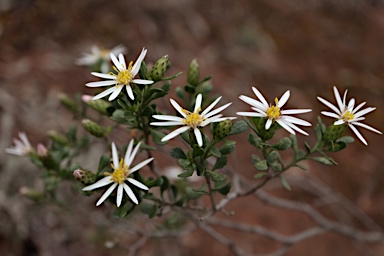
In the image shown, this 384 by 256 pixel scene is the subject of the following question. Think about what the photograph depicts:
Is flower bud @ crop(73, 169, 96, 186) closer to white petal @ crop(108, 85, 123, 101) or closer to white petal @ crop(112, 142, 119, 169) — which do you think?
white petal @ crop(112, 142, 119, 169)

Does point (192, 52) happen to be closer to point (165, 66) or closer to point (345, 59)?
point (345, 59)

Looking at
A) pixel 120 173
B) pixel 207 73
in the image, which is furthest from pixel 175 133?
pixel 207 73

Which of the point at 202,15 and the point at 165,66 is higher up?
the point at 202,15

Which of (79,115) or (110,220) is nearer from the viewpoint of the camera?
(79,115)

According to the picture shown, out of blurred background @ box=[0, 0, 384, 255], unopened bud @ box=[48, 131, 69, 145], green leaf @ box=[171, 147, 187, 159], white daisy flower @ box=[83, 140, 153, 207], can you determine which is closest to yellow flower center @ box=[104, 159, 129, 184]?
white daisy flower @ box=[83, 140, 153, 207]

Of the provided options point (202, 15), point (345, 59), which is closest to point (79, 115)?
point (202, 15)
